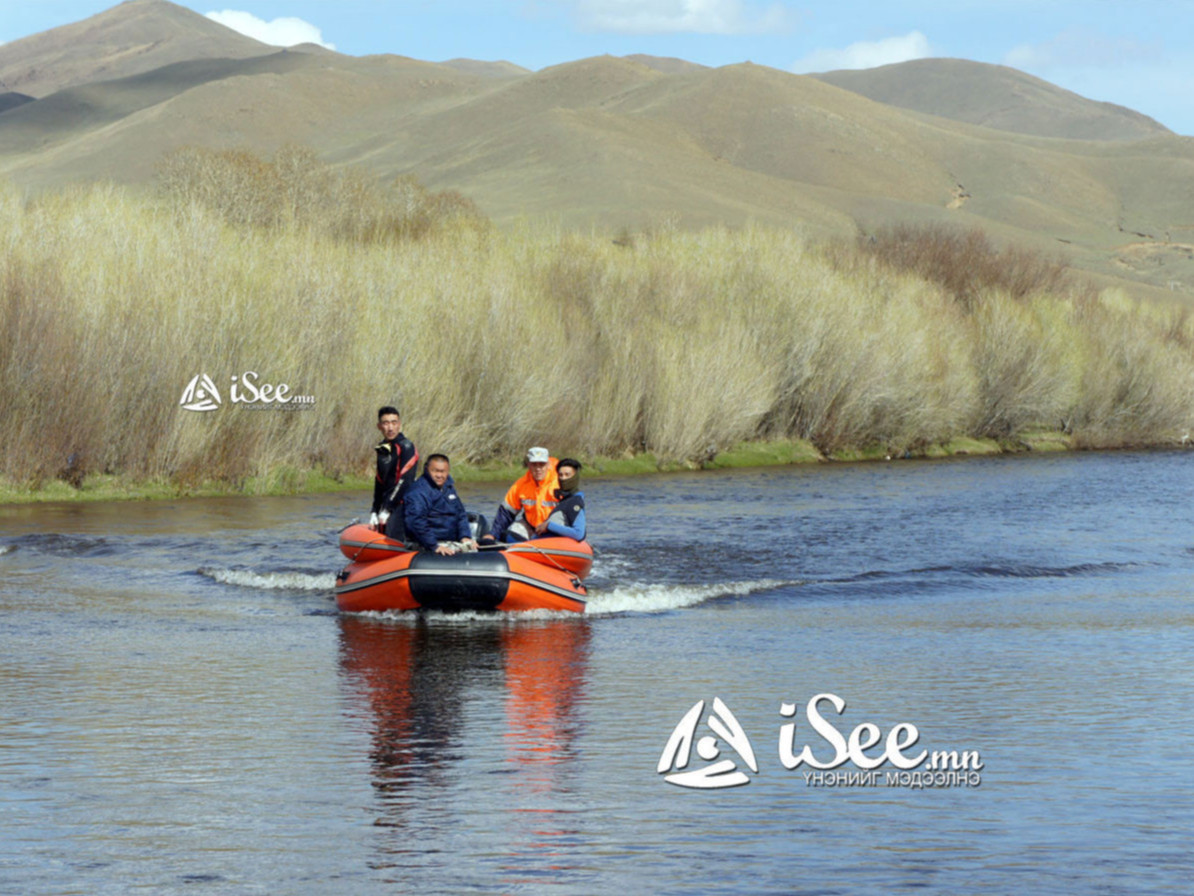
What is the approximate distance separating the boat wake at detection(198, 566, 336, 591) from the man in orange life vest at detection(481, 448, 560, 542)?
7.97 feet

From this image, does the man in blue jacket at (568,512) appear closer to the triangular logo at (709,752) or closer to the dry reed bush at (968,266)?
the triangular logo at (709,752)

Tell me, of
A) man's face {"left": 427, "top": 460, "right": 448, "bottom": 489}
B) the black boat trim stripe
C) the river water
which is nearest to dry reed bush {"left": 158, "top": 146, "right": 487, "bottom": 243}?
the river water

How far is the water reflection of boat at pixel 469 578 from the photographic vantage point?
51.6 ft

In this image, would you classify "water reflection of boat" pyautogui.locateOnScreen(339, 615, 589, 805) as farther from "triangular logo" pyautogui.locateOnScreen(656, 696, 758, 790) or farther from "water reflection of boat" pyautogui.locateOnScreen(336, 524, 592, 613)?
"triangular logo" pyautogui.locateOnScreen(656, 696, 758, 790)

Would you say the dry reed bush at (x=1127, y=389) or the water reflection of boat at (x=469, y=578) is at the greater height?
the dry reed bush at (x=1127, y=389)

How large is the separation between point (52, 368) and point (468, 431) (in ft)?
30.6

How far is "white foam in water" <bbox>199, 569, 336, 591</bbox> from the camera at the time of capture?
1870cm

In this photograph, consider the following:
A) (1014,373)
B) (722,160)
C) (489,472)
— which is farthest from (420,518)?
(722,160)

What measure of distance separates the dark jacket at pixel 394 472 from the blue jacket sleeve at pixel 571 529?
5.87ft

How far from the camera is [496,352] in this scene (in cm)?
3441

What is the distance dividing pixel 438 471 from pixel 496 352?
18.5m

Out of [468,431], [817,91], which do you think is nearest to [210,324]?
[468,431]

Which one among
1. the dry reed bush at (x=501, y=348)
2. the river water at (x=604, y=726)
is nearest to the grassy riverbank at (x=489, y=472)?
the dry reed bush at (x=501, y=348)

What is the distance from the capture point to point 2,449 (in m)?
27.3
